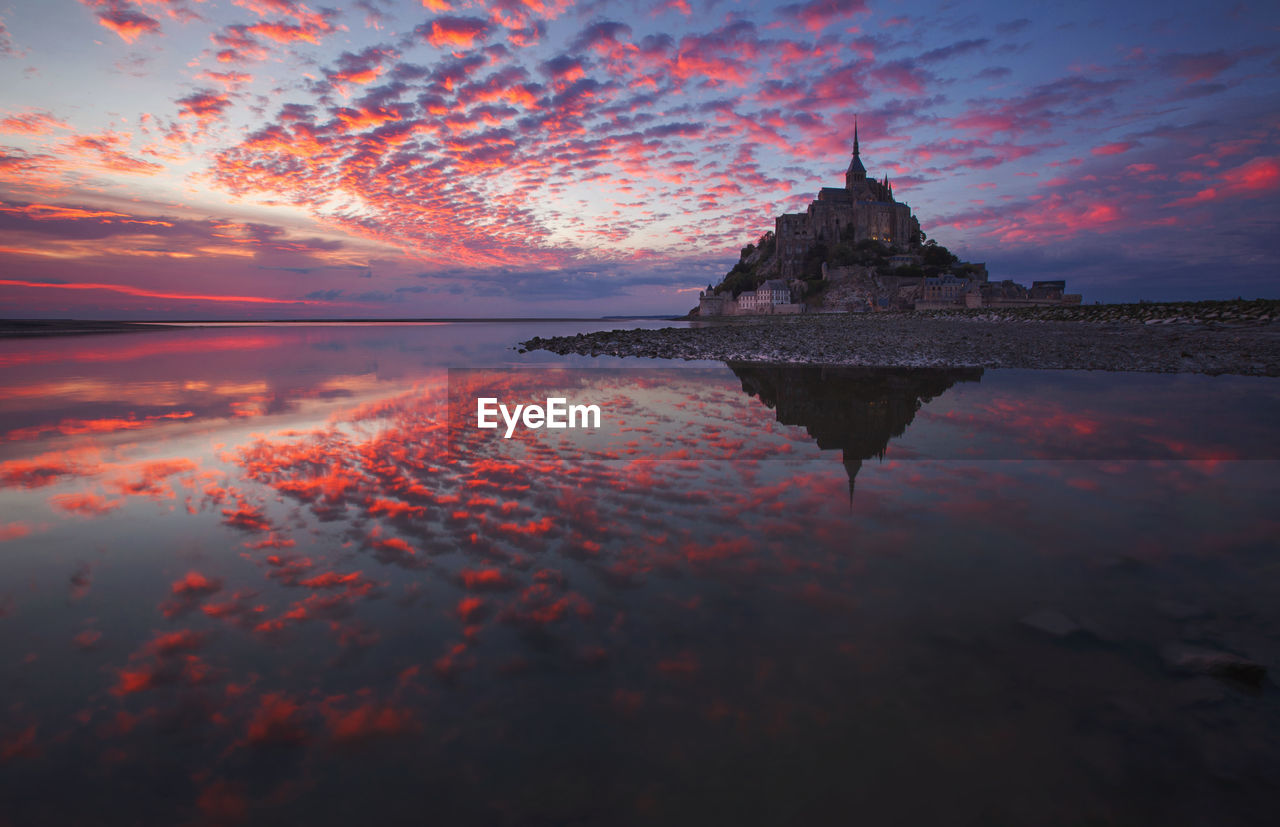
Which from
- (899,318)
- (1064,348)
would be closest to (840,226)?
(899,318)

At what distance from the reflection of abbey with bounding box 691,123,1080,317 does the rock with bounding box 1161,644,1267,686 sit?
94.1 m

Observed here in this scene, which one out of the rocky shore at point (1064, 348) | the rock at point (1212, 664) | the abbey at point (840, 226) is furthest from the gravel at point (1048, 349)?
the abbey at point (840, 226)

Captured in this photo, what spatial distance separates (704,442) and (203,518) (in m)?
7.80

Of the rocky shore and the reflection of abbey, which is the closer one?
the rocky shore

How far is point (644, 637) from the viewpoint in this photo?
4.51 metres

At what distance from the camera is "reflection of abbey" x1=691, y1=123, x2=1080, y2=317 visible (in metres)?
93.7

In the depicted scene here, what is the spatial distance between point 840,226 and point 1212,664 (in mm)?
129959

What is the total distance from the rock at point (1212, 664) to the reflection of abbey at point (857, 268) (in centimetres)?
9409

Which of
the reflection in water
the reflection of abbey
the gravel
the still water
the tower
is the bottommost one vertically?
the still water

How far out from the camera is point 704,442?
10898 millimetres

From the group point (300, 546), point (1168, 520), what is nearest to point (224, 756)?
point (300, 546)

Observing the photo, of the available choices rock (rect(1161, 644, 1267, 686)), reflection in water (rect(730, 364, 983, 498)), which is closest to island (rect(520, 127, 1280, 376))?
reflection in water (rect(730, 364, 983, 498))

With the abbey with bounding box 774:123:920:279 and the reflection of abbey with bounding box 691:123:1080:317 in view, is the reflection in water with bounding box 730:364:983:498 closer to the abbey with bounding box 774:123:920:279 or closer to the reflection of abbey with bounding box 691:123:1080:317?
the reflection of abbey with bounding box 691:123:1080:317

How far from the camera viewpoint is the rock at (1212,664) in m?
3.91
